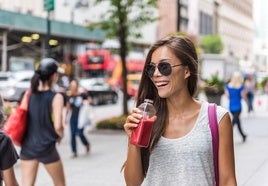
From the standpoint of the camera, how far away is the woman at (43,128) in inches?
241

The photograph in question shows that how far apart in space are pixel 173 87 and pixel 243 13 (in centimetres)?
15036

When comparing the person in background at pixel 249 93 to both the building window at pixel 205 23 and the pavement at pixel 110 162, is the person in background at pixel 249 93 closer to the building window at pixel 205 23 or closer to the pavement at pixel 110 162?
the pavement at pixel 110 162

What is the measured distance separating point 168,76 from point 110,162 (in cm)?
880

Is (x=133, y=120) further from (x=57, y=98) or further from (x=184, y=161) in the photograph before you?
(x=57, y=98)

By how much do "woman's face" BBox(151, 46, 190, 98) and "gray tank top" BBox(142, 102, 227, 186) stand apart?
7.8 inches

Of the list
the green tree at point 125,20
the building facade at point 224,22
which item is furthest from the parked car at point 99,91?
the building facade at point 224,22

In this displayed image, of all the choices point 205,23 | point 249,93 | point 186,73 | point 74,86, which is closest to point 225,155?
point 186,73

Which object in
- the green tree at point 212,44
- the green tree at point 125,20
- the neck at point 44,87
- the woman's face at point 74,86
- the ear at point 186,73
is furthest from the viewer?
the green tree at point 212,44

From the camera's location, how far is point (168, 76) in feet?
9.57

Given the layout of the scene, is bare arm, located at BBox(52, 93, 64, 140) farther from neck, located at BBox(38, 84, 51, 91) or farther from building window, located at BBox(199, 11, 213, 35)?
building window, located at BBox(199, 11, 213, 35)

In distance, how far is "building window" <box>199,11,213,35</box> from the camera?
111 meters

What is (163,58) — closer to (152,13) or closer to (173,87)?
(173,87)

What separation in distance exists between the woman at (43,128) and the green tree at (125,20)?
12323 mm

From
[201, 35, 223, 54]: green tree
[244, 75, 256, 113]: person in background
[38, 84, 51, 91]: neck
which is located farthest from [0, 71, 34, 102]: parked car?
[201, 35, 223, 54]: green tree
